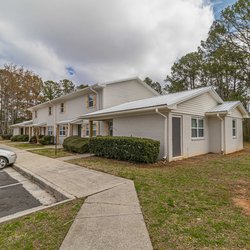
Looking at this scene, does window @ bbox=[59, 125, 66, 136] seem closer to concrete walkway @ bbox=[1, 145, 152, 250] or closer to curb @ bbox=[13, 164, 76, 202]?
curb @ bbox=[13, 164, 76, 202]

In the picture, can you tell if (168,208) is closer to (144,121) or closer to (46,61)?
(144,121)

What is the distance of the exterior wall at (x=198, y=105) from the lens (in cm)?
1052

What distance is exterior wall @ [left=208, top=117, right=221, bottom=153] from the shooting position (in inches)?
492

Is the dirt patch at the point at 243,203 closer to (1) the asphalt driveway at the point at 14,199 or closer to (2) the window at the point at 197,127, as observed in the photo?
(1) the asphalt driveway at the point at 14,199

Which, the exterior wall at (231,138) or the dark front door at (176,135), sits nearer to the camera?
the dark front door at (176,135)

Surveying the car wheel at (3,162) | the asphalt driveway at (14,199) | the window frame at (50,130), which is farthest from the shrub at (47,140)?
the asphalt driveway at (14,199)

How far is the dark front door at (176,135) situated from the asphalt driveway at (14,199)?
23.8 feet

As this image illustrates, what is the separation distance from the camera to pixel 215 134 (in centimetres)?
1263

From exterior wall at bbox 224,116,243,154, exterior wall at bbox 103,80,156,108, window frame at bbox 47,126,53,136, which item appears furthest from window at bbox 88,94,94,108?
exterior wall at bbox 224,116,243,154

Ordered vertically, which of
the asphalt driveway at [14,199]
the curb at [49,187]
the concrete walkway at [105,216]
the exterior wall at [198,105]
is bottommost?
the asphalt driveway at [14,199]

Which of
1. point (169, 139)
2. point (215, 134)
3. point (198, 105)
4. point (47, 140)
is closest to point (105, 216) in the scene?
point (169, 139)

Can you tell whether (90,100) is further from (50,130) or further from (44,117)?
(44,117)

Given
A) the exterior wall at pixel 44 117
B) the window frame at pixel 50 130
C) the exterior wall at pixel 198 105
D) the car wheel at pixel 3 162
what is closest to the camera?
the car wheel at pixel 3 162

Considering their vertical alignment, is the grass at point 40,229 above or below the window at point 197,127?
below
